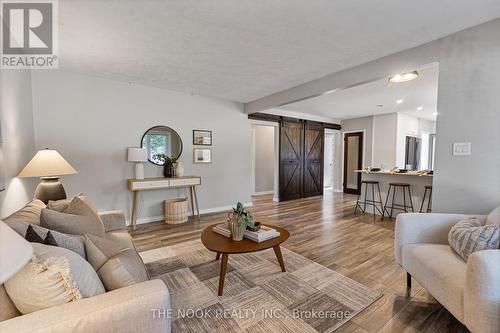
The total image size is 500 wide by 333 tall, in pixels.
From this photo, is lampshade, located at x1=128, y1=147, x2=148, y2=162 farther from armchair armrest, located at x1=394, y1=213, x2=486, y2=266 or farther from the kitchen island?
the kitchen island

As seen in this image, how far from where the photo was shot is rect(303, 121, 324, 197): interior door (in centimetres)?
657

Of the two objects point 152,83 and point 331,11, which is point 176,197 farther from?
point 331,11

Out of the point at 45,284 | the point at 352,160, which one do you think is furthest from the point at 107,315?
the point at 352,160

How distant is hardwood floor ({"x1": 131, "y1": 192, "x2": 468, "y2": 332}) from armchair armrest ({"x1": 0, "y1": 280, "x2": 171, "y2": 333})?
1378 mm

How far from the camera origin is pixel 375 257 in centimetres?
272

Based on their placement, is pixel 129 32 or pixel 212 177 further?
pixel 212 177

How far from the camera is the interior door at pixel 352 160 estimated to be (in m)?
6.97

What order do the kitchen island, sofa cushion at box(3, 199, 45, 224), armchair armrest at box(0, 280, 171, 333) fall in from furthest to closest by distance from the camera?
the kitchen island
sofa cushion at box(3, 199, 45, 224)
armchair armrest at box(0, 280, 171, 333)

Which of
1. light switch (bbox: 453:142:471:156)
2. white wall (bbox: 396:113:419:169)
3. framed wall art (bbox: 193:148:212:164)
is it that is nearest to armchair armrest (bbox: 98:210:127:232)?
framed wall art (bbox: 193:148:212:164)

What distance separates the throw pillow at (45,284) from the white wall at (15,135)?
170 centimetres

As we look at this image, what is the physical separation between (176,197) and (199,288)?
2.56 meters

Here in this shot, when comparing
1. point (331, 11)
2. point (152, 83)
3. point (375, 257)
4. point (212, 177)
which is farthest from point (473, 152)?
point (152, 83)

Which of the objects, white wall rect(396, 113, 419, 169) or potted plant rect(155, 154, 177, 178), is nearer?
potted plant rect(155, 154, 177, 178)

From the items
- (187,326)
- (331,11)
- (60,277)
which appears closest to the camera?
(60,277)
